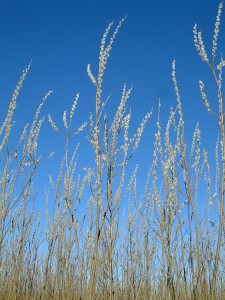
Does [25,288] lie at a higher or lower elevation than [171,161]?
lower

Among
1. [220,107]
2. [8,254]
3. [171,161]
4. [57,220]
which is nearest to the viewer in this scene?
[220,107]

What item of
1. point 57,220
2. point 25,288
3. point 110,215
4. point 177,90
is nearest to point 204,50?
point 177,90

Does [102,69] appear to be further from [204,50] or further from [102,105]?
[204,50]

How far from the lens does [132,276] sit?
3.58 meters

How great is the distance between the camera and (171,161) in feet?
7.75

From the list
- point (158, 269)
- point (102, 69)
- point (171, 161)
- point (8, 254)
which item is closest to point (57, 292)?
point (8, 254)

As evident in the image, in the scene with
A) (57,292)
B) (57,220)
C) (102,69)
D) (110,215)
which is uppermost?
(102,69)

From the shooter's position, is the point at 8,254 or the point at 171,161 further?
the point at 8,254

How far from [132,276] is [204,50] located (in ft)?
7.96

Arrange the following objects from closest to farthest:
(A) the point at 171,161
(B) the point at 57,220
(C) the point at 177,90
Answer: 1. (C) the point at 177,90
2. (A) the point at 171,161
3. (B) the point at 57,220

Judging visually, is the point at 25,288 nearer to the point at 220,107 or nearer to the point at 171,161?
the point at 171,161

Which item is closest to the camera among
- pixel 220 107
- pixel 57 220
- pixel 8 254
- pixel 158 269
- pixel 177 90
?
pixel 220 107

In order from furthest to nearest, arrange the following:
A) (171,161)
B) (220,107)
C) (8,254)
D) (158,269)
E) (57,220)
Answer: (158,269), (8,254), (57,220), (171,161), (220,107)

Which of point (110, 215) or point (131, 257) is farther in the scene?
point (131, 257)
